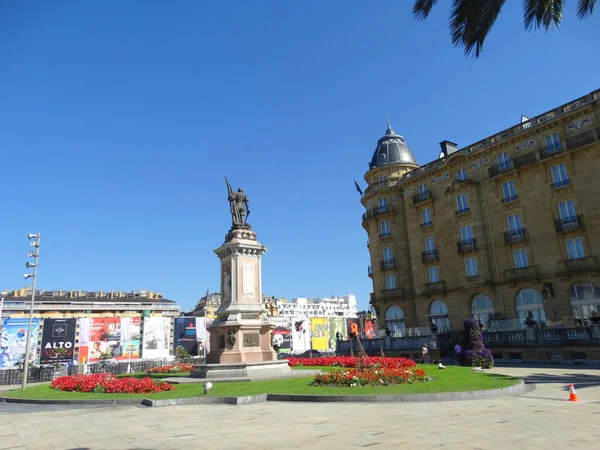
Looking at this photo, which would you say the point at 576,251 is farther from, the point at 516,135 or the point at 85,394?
the point at 85,394

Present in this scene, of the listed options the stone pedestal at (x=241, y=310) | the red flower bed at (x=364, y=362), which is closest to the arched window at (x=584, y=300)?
the red flower bed at (x=364, y=362)

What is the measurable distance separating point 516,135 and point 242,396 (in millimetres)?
35381

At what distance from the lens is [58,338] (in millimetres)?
78875

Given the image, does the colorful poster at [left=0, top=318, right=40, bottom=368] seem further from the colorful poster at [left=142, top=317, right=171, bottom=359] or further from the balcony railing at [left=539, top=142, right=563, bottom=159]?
the balcony railing at [left=539, top=142, right=563, bottom=159]

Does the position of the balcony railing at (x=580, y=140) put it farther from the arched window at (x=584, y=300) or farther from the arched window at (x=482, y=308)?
the arched window at (x=482, y=308)

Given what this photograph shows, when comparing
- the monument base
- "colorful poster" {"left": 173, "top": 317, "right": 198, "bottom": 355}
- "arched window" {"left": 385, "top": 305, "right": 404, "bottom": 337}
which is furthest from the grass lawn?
"colorful poster" {"left": 173, "top": 317, "right": 198, "bottom": 355}

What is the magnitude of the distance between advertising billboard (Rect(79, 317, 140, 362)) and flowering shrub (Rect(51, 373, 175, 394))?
197 feet

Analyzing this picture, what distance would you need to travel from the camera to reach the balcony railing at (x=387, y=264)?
159ft

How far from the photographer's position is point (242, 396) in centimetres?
1385

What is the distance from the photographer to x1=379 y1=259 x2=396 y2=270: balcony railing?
48500 mm

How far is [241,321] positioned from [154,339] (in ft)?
203

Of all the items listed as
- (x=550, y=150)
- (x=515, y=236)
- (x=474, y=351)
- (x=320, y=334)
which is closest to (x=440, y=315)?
(x=515, y=236)

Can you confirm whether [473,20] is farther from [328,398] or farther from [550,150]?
[550,150]

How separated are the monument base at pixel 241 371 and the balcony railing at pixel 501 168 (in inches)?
1133
